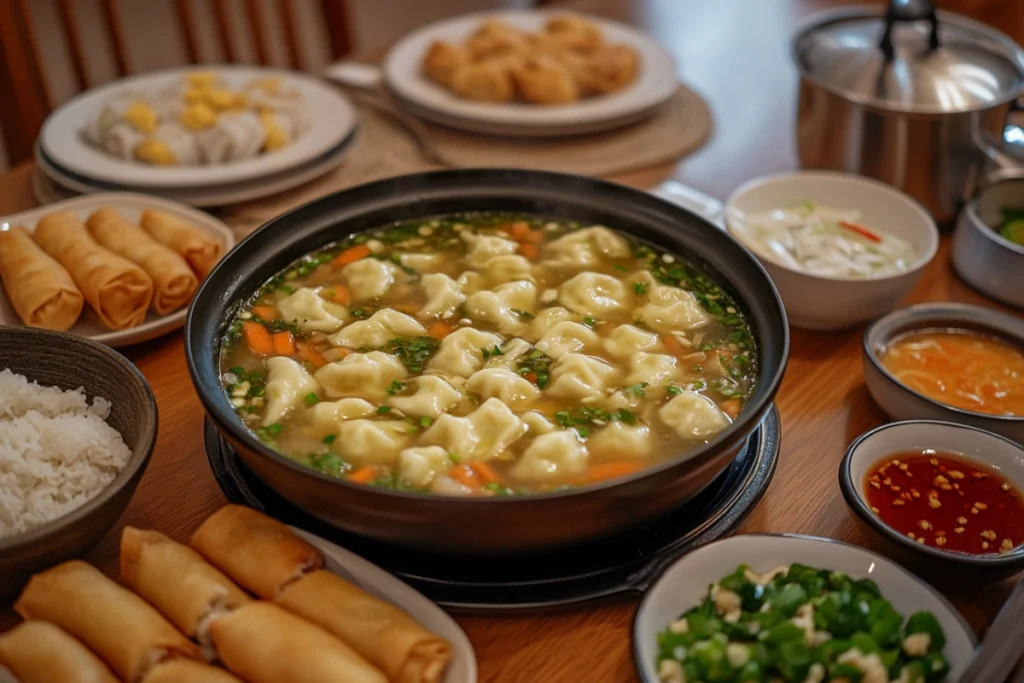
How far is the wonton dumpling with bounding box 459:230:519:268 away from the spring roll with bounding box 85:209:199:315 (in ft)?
2.07

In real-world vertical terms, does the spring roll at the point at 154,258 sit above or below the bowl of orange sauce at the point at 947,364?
above

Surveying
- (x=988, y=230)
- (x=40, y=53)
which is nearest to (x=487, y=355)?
(x=988, y=230)

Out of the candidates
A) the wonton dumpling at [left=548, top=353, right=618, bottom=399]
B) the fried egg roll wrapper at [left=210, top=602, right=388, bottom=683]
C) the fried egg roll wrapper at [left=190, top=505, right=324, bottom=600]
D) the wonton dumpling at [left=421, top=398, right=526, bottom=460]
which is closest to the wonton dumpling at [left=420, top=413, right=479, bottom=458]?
the wonton dumpling at [left=421, top=398, right=526, bottom=460]

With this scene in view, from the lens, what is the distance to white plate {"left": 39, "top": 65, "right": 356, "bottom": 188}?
2.63 meters

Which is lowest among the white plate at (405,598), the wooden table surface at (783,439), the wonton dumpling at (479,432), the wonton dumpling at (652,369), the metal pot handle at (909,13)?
the wooden table surface at (783,439)

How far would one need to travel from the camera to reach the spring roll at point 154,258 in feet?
7.17

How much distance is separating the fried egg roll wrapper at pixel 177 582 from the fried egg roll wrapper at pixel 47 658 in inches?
4.8

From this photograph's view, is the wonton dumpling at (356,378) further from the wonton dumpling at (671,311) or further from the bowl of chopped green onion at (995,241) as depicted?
the bowl of chopped green onion at (995,241)

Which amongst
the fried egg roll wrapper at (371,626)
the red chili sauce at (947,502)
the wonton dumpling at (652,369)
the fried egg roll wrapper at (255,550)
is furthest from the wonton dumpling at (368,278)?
the red chili sauce at (947,502)

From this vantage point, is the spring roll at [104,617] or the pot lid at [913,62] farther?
the pot lid at [913,62]

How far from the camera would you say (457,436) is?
5.67 feet

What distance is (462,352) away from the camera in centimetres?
193

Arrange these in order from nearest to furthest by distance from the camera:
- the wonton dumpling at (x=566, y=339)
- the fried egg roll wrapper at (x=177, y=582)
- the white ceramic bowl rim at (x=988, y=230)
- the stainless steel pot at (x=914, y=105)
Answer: the fried egg roll wrapper at (x=177, y=582)
the wonton dumpling at (x=566, y=339)
the white ceramic bowl rim at (x=988, y=230)
the stainless steel pot at (x=914, y=105)

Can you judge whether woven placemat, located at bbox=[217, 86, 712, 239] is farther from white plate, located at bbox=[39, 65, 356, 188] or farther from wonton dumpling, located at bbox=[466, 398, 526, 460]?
wonton dumpling, located at bbox=[466, 398, 526, 460]
